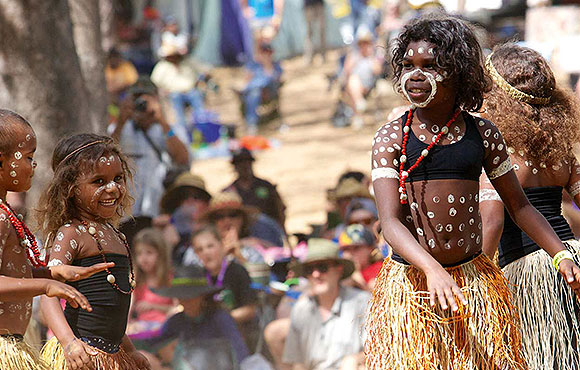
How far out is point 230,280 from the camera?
23.2 ft

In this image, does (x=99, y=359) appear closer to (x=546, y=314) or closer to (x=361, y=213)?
(x=546, y=314)

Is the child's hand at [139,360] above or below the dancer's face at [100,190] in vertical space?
below

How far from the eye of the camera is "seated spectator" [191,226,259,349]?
22.7 feet

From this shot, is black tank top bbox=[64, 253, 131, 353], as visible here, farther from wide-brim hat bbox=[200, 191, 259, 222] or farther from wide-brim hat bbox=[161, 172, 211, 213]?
wide-brim hat bbox=[161, 172, 211, 213]

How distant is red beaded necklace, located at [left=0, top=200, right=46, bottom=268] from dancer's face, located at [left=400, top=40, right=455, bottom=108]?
60.8 inches

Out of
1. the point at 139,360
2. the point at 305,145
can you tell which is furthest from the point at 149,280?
the point at 305,145

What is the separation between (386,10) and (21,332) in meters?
17.0

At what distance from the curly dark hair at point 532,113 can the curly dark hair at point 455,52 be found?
1.57 ft

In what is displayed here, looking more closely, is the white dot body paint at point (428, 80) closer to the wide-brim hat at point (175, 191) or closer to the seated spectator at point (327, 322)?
the seated spectator at point (327, 322)

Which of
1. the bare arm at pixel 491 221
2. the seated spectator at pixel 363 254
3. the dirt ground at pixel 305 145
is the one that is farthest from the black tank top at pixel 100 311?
the dirt ground at pixel 305 145

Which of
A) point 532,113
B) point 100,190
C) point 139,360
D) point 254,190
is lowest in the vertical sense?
point 254,190

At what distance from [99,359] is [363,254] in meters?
3.91

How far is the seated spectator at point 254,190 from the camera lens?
9102mm

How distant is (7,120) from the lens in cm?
360
